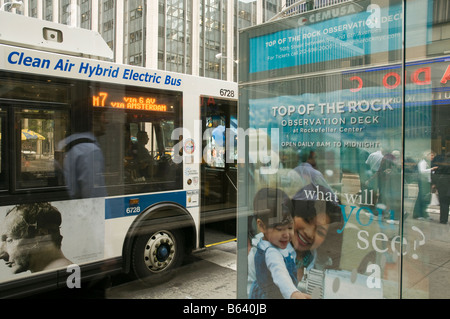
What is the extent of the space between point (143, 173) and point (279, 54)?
2.63 m

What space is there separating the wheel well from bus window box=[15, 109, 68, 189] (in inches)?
45.7

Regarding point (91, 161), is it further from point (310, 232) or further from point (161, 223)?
point (310, 232)

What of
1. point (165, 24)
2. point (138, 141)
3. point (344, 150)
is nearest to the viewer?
point (344, 150)

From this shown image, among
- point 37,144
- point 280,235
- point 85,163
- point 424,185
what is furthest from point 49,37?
point 424,185

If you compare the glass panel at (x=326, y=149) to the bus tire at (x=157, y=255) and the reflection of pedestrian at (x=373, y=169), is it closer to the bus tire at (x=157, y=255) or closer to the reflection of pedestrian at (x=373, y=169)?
the reflection of pedestrian at (x=373, y=169)

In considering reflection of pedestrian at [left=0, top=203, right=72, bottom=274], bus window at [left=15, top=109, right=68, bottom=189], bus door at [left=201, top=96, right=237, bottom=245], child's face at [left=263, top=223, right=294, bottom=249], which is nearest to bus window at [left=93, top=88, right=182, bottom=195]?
bus window at [left=15, top=109, right=68, bottom=189]

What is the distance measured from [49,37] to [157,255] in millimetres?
3073

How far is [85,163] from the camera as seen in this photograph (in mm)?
4203

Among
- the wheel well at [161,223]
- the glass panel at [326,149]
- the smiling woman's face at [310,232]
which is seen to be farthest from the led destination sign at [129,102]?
the smiling woman's face at [310,232]

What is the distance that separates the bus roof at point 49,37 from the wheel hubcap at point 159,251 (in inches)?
99.0

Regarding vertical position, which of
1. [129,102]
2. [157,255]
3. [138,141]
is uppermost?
[129,102]

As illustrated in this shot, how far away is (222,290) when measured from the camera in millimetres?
4625

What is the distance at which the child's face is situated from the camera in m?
2.81
